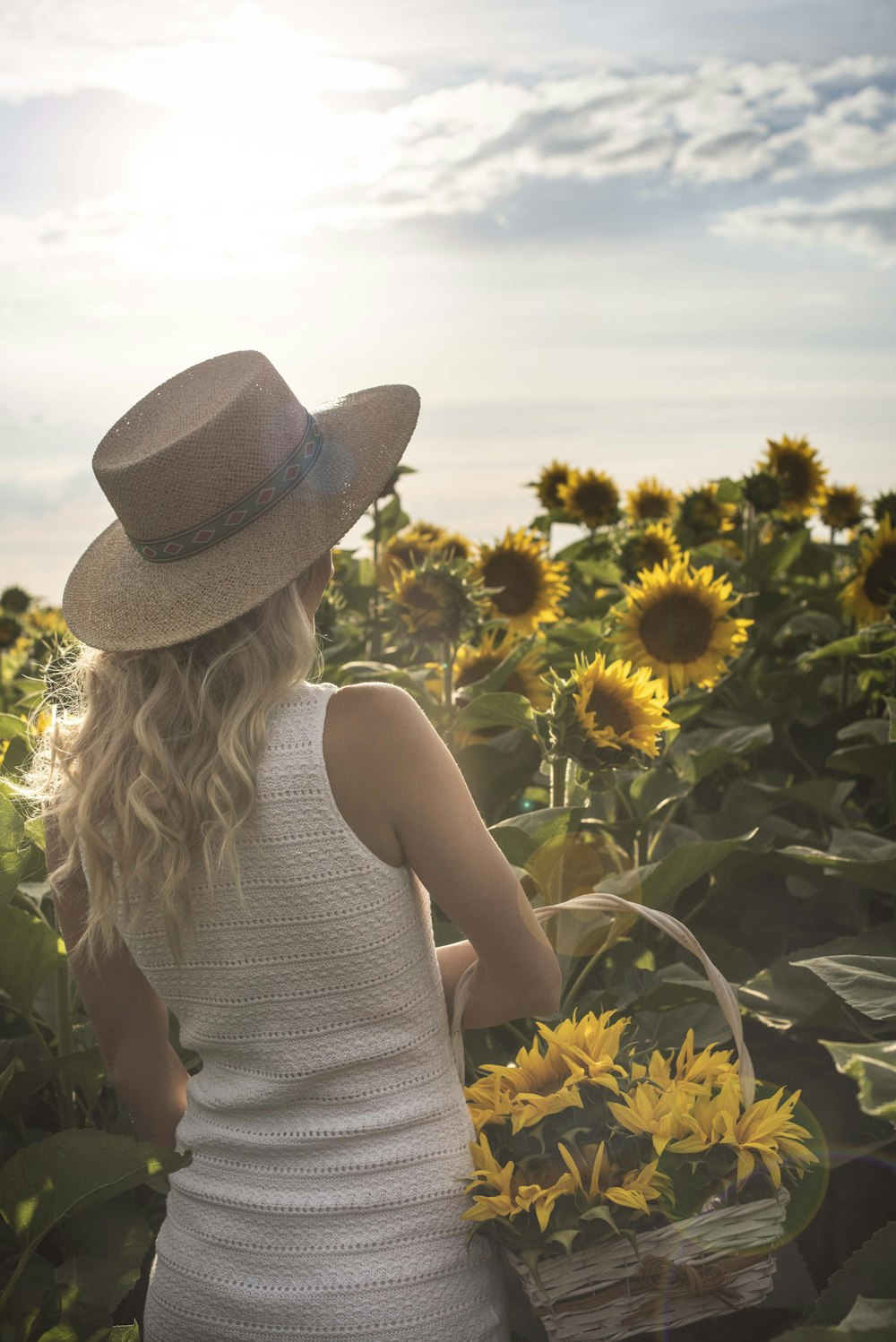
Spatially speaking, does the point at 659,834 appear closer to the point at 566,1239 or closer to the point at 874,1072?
the point at 874,1072

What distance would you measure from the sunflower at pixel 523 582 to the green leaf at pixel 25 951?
191 cm

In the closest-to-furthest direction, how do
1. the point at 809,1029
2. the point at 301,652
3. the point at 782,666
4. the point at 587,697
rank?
the point at 301,652 < the point at 587,697 < the point at 809,1029 < the point at 782,666

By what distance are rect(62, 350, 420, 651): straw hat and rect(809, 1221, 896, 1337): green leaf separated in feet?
3.33

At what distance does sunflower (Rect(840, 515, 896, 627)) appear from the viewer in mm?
3295

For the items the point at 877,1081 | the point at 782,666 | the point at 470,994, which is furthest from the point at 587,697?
the point at 782,666

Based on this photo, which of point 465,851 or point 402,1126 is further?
point 402,1126

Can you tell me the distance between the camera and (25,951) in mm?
1929

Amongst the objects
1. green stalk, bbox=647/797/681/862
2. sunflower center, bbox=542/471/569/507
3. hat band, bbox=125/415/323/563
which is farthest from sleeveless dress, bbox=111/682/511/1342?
sunflower center, bbox=542/471/569/507

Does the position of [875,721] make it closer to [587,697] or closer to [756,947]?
[756,947]

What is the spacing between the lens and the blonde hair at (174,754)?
4.45ft

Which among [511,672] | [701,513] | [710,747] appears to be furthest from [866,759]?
[701,513]

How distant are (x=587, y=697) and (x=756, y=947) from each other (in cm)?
106

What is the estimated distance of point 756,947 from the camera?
2748 mm

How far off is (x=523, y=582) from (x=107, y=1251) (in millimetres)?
2309
